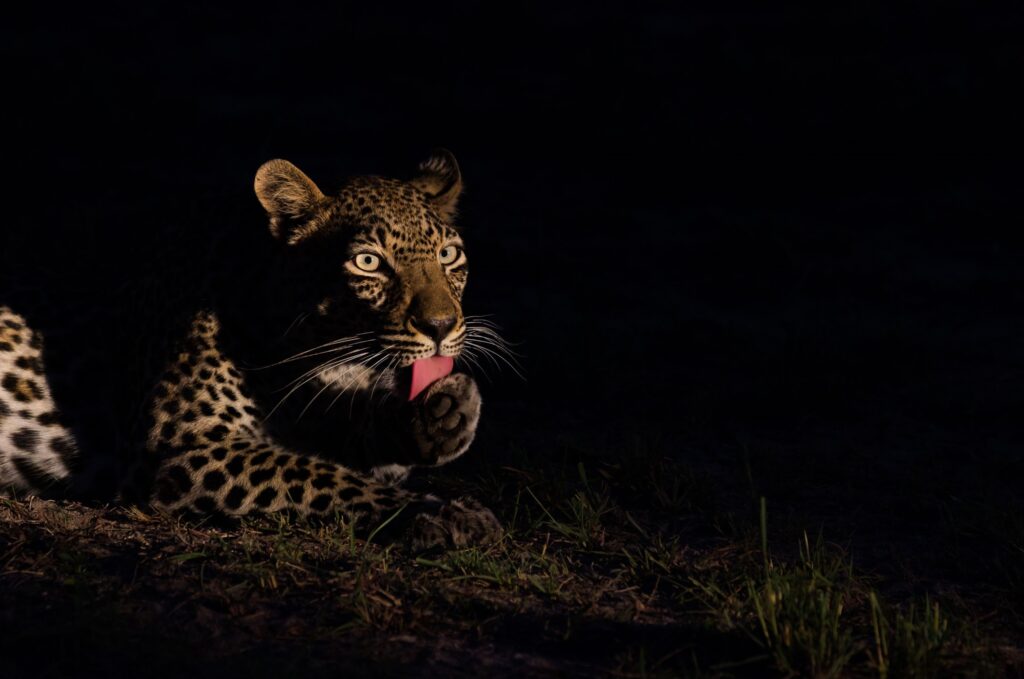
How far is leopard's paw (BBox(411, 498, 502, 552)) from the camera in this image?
534cm

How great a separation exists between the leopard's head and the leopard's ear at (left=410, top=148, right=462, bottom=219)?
1.30 feet

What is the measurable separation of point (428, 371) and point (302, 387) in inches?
25.2

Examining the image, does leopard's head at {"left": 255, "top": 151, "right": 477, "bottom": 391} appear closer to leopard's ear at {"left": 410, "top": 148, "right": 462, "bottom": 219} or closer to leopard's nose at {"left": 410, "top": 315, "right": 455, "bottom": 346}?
leopard's nose at {"left": 410, "top": 315, "right": 455, "bottom": 346}

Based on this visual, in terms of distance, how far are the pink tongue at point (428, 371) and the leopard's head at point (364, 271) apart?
7 centimetres

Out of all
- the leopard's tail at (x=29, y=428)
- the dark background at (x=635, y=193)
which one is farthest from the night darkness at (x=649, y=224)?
the leopard's tail at (x=29, y=428)

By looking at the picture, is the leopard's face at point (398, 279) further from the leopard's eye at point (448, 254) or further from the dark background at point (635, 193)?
the dark background at point (635, 193)

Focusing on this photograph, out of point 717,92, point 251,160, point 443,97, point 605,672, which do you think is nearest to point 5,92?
point 251,160

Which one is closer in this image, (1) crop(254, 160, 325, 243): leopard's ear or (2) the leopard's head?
(2) the leopard's head

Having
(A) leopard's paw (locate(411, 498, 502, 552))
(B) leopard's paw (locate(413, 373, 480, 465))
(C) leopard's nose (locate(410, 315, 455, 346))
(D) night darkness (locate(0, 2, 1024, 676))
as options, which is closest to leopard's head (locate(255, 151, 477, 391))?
(C) leopard's nose (locate(410, 315, 455, 346))

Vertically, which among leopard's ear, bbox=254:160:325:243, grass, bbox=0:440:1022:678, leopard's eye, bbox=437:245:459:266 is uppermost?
leopard's ear, bbox=254:160:325:243

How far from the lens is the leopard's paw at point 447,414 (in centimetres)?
607

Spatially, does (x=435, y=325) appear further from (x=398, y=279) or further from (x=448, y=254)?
(x=448, y=254)

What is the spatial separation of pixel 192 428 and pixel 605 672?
236cm

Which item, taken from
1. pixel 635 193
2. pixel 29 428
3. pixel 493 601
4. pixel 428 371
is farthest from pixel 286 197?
pixel 635 193
